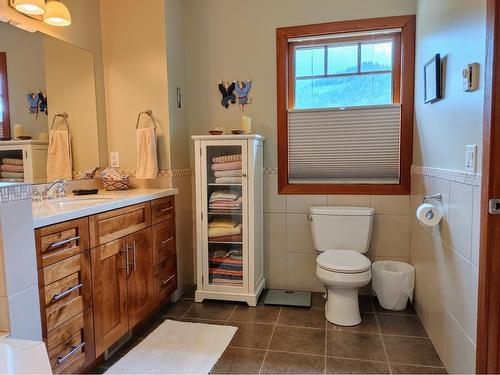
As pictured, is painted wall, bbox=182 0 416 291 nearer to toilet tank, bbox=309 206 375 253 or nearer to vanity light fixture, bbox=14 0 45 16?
toilet tank, bbox=309 206 375 253

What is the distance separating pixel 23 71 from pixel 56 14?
1.43ft

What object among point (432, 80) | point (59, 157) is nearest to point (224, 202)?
point (59, 157)

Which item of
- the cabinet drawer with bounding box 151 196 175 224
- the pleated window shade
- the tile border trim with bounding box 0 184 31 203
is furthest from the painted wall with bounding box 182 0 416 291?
the tile border trim with bounding box 0 184 31 203

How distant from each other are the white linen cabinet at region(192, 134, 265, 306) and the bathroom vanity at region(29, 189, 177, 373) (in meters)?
0.34

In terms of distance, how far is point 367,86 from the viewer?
2.67 metres

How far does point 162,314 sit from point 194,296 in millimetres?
369

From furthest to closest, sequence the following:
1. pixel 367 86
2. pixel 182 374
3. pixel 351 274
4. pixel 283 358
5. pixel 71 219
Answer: pixel 367 86, pixel 351 274, pixel 283 358, pixel 182 374, pixel 71 219

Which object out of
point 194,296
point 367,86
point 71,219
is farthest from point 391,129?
point 71,219

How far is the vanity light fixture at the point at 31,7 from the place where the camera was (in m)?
1.94

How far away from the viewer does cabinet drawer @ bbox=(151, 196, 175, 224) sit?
2338 mm

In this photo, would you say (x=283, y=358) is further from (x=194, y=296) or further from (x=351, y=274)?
(x=194, y=296)

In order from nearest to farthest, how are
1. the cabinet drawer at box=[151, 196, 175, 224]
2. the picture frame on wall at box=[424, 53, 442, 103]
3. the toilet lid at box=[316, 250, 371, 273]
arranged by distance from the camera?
1. the picture frame on wall at box=[424, 53, 442, 103]
2. the toilet lid at box=[316, 250, 371, 273]
3. the cabinet drawer at box=[151, 196, 175, 224]

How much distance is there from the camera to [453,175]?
65.9 inches

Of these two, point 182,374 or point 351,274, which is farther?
point 351,274
